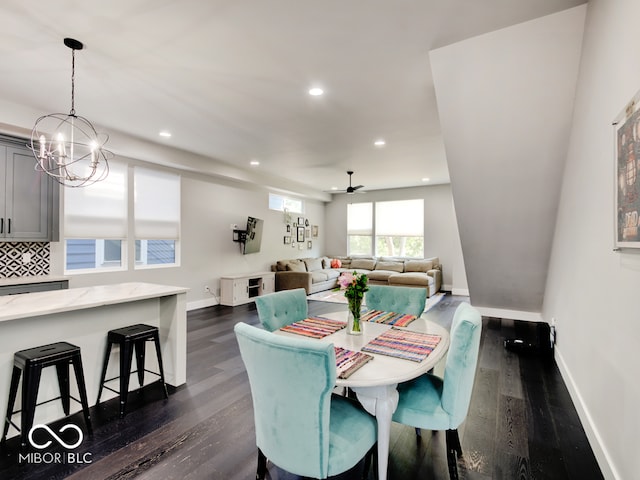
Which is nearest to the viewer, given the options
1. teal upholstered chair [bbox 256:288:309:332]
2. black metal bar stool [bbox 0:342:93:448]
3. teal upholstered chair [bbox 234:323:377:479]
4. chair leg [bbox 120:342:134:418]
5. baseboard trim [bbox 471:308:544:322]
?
teal upholstered chair [bbox 234:323:377:479]

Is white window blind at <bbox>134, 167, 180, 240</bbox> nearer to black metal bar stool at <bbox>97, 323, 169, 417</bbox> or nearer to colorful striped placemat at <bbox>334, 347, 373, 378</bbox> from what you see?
black metal bar stool at <bbox>97, 323, 169, 417</bbox>

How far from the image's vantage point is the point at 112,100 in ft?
11.6

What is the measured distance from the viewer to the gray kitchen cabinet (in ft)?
11.9

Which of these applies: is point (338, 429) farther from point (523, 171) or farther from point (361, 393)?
point (523, 171)

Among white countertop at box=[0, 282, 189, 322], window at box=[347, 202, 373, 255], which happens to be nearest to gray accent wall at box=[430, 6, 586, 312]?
white countertop at box=[0, 282, 189, 322]

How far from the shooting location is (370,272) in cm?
876

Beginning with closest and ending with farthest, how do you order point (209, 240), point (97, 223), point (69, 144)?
point (69, 144) → point (97, 223) → point (209, 240)

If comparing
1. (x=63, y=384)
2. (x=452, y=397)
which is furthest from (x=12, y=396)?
(x=452, y=397)

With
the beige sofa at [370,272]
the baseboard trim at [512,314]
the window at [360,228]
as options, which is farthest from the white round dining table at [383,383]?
the window at [360,228]

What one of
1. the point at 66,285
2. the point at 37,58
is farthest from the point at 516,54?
the point at 66,285

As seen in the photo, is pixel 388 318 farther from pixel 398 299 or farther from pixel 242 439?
pixel 242 439

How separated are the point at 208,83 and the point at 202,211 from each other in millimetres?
3564

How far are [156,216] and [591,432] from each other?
236 inches

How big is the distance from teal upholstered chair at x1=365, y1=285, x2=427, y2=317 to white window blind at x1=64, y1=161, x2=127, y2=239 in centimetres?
415
